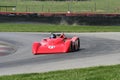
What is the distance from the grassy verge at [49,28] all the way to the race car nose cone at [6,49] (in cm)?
A: 963

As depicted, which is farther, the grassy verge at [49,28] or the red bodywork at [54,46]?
the grassy verge at [49,28]

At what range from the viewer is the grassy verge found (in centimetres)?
2965

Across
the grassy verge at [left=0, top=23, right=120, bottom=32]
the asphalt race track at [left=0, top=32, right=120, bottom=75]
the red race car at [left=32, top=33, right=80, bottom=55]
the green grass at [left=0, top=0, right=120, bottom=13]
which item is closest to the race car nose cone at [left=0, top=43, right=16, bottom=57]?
→ the asphalt race track at [left=0, top=32, right=120, bottom=75]

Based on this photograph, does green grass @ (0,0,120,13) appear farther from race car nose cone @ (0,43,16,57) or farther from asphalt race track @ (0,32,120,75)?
asphalt race track @ (0,32,120,75)

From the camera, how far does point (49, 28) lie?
3117 centimetres

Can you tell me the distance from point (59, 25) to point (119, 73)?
22358 millimetres

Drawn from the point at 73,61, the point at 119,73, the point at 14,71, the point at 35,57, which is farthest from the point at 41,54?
the point at 119,73

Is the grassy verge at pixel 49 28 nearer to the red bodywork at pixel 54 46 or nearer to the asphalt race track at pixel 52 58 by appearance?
the asphalt race track at pixel 52 58

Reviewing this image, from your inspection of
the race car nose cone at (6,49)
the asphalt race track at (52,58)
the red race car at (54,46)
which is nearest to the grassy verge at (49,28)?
the asphalt race track at (52,58)

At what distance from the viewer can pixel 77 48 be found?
1825 centimetres

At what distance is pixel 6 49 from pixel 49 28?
1256 cm

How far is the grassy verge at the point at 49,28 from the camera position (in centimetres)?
2965

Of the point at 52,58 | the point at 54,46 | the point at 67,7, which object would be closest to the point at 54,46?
the point at 54,46

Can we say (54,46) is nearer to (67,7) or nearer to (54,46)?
(54,46)
